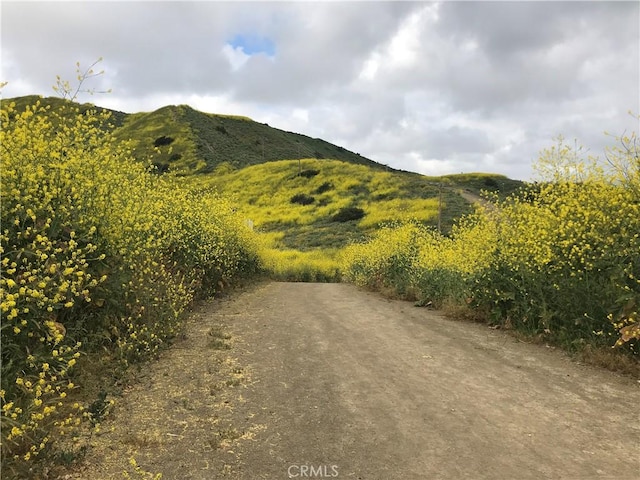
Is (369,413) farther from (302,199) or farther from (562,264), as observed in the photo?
(302,199)

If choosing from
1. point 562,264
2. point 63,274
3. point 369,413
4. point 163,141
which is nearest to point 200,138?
point 163,141

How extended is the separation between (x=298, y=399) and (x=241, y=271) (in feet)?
35.1

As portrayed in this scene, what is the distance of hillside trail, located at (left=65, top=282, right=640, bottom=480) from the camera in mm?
3635

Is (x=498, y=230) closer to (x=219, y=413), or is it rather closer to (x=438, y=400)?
(x=438, y=400)

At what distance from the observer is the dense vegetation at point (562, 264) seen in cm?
646

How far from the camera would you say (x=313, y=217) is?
39.1 m

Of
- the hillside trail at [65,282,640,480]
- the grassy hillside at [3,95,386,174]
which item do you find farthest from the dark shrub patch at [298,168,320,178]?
the hillside trail at [65,282,640,480]

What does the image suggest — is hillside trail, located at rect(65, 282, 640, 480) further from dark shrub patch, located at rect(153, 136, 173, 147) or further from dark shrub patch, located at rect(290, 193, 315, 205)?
dark shrub patch, located at rect(153, 136, 173, 147)

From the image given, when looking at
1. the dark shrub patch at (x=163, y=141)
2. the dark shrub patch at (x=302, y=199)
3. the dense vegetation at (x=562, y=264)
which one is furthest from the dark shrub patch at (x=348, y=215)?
the dark shrub patch at (x=163, y=141)

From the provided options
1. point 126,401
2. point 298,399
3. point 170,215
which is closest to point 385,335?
point 298,399

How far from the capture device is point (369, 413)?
4.63m

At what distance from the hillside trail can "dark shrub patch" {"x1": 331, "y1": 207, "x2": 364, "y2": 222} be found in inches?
1134

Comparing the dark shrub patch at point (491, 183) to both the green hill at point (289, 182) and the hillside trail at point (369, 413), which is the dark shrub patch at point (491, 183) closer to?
the green hill at point (289, 182)

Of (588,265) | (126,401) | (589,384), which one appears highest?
(588,265)
